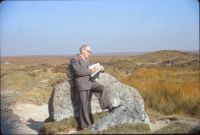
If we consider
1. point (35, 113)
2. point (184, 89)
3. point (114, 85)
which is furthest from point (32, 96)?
point (114, 85)

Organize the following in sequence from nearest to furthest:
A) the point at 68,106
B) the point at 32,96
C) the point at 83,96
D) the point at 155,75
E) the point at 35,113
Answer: the point at 83,96 → the point at 68,106 → the point at 35,113 → the point at 32,96 → the point at 155,75

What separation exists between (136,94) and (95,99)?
0.99 m

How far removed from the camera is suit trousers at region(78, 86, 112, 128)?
9812 millimetres

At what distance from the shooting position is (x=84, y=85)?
9695mm

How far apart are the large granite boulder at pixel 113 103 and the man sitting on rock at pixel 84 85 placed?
0.36 meters

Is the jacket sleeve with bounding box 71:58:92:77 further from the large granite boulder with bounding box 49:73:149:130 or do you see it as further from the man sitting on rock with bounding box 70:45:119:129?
the large granite boulder with bounding box 49:73:149:130

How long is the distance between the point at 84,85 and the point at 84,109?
1.87 feet

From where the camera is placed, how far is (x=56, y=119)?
1037cm

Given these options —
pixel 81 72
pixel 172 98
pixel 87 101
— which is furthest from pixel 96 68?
pixel 172 98

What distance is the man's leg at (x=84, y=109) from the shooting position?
978 centimetres

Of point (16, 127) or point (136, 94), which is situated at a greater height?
point (136, 94)

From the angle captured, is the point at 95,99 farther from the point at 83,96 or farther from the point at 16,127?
the point at 16,127

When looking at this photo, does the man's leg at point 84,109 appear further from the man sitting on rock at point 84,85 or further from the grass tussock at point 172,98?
the grass tussock at point 172,98

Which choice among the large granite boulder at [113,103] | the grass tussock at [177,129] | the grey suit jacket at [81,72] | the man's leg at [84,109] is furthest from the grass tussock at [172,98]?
the grey suit jacket at [81,72]
